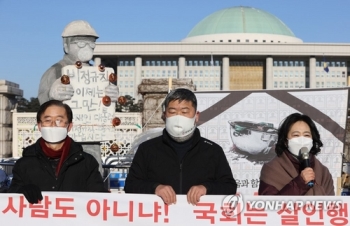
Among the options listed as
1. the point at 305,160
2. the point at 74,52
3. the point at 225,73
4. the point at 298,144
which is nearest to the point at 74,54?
the point at 74,52

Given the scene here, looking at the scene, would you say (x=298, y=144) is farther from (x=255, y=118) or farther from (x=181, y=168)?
(x=255, y=118)

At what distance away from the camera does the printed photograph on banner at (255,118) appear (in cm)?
711

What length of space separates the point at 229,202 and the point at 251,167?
3.85 metres

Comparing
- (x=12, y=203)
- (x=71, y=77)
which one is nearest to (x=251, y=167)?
(x=71, y=77)

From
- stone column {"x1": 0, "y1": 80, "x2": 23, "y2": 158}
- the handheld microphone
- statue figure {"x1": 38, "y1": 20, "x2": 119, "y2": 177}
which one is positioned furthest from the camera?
stone column {"x1": 0, "y1": 80, "x2": 23, "y2": 158}

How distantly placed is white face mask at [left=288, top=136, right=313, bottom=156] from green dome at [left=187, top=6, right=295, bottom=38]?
3421 inches

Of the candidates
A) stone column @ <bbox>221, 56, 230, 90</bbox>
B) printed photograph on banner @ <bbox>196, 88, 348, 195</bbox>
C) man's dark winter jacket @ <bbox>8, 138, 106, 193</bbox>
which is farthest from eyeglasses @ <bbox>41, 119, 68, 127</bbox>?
stone column @ <bbox>221, 56, 230, 90</bbox>

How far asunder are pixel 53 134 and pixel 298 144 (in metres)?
1.57

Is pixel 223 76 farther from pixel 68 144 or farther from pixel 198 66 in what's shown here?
pixel 68 144

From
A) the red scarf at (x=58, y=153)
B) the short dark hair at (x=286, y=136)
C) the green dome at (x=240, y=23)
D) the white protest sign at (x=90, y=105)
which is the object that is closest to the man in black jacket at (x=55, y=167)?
the red scarf at (x=58, y=153)

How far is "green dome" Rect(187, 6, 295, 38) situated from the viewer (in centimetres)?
9062

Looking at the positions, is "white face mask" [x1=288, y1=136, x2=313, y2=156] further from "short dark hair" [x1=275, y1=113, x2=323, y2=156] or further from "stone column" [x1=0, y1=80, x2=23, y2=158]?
"stone column" [x1=0, y1=80, x2=23, y2=158]

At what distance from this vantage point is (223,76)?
266 feet

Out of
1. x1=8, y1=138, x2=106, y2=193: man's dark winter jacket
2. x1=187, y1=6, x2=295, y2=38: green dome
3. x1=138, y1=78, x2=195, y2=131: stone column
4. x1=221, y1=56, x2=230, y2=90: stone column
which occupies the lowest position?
x1=8, y1=138, x2=106, y2=193: man's dark winter jacket
